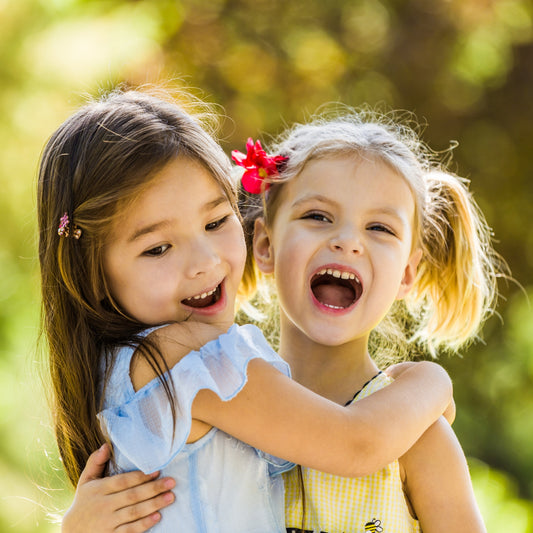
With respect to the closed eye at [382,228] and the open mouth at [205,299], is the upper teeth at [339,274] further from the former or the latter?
the open mouth at [205,299]

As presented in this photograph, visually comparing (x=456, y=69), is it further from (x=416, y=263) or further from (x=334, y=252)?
(x=334, y=252)

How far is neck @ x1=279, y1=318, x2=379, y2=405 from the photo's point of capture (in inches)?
88.0

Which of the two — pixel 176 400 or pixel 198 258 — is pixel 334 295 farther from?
pixel 176 400

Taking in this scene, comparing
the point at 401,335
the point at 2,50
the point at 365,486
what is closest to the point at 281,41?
the point at 2,50

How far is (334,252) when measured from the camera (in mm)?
2186

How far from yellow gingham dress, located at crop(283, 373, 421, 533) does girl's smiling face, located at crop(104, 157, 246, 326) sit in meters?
0.52

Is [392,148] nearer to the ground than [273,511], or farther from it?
farther from it

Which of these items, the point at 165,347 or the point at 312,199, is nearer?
the point at 165,347

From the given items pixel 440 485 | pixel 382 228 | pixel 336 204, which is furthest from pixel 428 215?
pixel 440 485

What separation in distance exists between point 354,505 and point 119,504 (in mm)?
593

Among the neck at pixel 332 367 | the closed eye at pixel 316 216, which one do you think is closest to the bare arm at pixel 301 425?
the neck at pixel 332 367

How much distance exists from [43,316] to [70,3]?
127 inches

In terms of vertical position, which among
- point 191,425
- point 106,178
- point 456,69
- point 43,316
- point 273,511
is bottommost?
point 273,511

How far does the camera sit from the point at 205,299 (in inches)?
80.6
